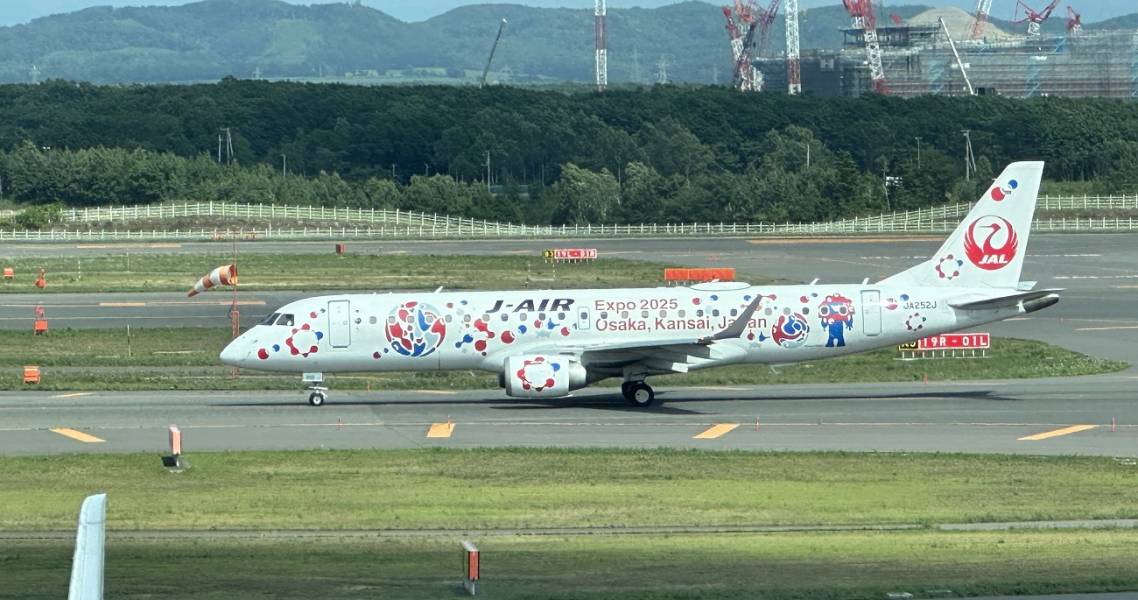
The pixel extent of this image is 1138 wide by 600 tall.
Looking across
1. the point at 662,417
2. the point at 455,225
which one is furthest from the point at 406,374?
the point at 455,225

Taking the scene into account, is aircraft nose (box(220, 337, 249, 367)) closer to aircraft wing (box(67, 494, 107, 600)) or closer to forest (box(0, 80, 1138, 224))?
aircraft wing (box(67, 494, 107, 600))

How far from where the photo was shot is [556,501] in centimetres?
3278

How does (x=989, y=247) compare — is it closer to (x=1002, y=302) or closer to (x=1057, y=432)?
(x=1002, y=302)

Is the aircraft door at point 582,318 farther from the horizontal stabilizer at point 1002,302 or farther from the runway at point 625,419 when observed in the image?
the horizontal stabilizer at point 1002,302

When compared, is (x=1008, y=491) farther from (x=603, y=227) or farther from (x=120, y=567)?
(x=603, y=227)

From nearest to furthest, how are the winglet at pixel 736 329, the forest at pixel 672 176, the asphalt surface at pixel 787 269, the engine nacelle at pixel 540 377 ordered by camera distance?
the engine nacelle at pixel 540 377 → the winglet at pixel 736 329 → the asphalt surface at pixel 787 269 → the forest at pixel 672 176

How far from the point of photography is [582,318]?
157ft

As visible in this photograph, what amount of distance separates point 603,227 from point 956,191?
33.9 m

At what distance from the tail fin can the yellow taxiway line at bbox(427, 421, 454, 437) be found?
47.4 ft

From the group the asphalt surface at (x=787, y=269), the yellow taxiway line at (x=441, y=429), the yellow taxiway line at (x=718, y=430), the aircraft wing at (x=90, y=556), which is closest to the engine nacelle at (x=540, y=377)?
the yellow taxiway line at (x=441, y=429)

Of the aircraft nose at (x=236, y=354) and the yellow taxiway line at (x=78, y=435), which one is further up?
the aircraft nose at (x=236, y=354)

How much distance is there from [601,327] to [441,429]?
274 inches

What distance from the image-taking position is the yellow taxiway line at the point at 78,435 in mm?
41281

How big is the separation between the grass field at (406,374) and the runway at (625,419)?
67.1 inches
